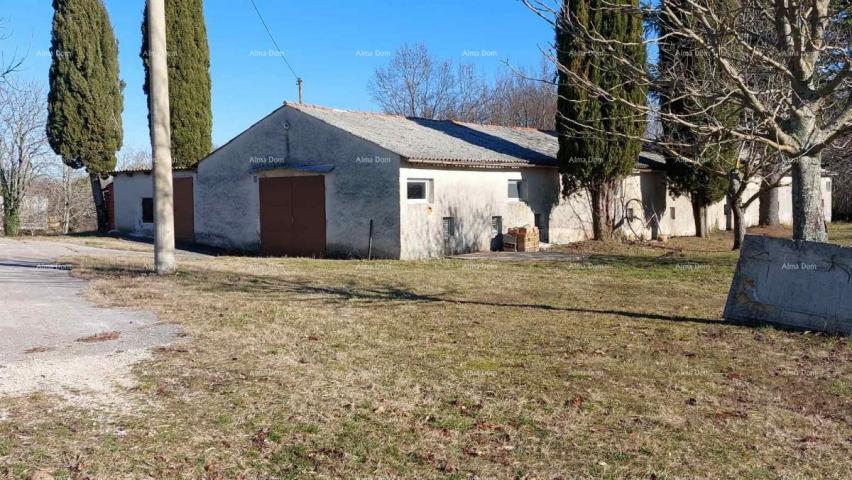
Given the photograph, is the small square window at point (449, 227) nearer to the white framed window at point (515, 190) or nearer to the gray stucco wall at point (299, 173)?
the gray stucco wall at point (299, 173)

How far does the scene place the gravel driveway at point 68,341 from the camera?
221 inches

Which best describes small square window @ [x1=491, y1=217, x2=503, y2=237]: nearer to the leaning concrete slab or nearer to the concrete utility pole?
the concrete utility pole

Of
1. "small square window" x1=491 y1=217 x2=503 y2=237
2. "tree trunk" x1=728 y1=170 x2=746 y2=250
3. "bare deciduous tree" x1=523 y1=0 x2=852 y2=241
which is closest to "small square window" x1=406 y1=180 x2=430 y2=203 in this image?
"small square window" x1=491 y1=217 x2=503 y2=237

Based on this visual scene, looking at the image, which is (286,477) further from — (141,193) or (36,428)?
(141,193)

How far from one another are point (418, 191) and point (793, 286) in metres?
11.2

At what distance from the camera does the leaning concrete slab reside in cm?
814

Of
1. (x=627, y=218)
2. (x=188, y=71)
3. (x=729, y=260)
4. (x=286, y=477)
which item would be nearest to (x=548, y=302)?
(x=286, y=477)

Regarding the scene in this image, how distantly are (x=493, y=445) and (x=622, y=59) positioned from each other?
5.57 meters

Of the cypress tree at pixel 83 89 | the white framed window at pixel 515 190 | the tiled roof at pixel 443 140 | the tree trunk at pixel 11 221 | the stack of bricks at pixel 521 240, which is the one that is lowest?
the stack of bricks at pixel 521 240

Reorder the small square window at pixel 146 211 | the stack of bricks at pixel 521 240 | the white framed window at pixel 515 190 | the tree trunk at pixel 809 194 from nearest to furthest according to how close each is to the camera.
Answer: the tree trunk at pixel 809 194
the stack of bricks at pixel 521 240
the white framed window at pixel 515 190
the small square window at pixel 146 211

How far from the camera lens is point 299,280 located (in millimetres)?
12891

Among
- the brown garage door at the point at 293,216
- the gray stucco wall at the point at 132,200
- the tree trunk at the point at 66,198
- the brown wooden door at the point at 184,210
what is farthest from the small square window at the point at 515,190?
the tree trunk at the point at 66,198

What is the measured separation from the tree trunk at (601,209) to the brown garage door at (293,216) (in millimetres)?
8487

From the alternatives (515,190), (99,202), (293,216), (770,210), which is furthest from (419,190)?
(770,210)
